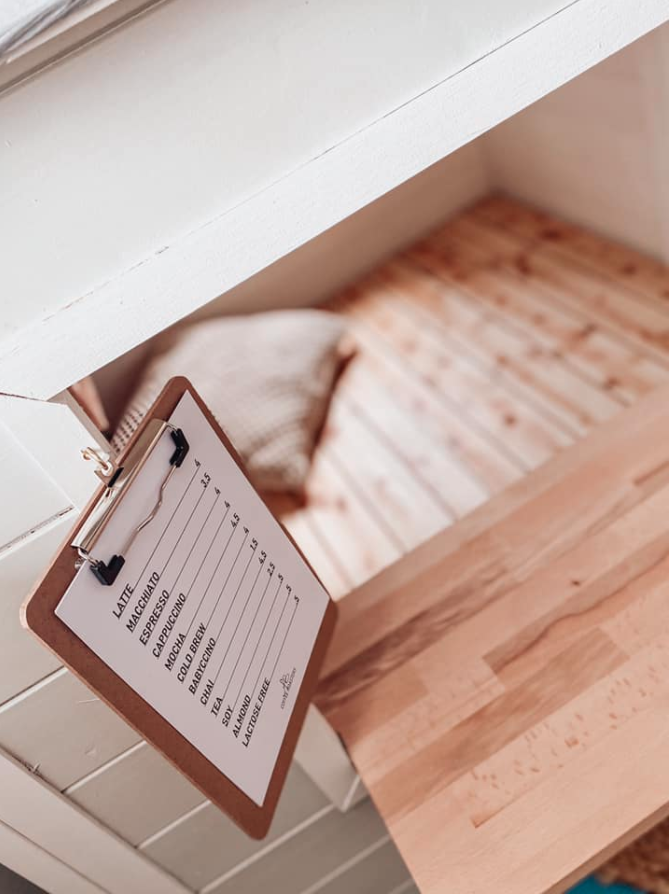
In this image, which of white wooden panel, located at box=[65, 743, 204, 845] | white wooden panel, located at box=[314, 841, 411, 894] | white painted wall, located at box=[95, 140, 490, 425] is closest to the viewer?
white wooden panel, located at box=[65, 743, 204, 845]

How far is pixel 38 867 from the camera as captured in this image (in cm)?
93

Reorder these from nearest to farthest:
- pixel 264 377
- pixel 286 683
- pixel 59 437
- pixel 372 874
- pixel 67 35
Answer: pixel 67 35 < pixel 59 437 < pixel 286 683 < pixel 372 874 < pixel 264 377

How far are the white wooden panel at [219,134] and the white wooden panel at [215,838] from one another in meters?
0.67

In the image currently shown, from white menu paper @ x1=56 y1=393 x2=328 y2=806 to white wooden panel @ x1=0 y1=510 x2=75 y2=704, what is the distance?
0.46ft

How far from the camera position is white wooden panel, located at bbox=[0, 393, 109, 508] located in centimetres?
70

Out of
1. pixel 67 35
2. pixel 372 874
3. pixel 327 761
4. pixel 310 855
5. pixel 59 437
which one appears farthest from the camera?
pixel 372 874

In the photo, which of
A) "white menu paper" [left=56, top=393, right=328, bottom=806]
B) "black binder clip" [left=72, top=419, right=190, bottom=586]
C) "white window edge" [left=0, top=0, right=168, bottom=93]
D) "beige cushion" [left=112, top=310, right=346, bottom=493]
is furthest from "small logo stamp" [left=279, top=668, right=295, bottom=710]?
"beige cushion" [left=112, top=310, right=346, bottom=493]

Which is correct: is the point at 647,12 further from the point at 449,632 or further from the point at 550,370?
the point at 550,370

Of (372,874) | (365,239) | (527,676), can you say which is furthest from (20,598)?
(365,239)

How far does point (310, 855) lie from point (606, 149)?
190 centimetres

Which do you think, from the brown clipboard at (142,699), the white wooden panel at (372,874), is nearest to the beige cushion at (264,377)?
the white wooden panel at (372,874)

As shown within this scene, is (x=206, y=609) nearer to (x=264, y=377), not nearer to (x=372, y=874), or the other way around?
(x=372, y=874)

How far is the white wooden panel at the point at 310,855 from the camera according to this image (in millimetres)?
1192

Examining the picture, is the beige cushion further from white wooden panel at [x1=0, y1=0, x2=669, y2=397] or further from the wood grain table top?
white wooden panel at [x1=0, y1=0, x2=669, y2=397]
